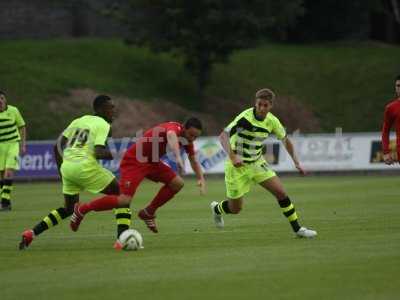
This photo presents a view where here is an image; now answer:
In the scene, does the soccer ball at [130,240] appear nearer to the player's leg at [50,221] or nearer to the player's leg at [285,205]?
the player's leg at [50,221]

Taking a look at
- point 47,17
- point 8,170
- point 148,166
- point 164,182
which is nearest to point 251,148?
point 164,182

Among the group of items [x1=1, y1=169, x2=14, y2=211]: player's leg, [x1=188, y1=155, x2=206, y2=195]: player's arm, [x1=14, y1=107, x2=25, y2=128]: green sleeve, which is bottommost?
[x1=1, y1=169, x2=14, y2=211]: player's leg

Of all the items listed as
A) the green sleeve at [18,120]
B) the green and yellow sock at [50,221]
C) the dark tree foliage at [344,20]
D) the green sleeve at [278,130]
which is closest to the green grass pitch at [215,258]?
the green and yellow sock at [50,221]

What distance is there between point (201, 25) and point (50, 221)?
30.8m

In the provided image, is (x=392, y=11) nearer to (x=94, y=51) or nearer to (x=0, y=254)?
(x=94, y=51)

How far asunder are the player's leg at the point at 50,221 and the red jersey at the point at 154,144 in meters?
1.08

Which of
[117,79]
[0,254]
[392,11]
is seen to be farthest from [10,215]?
[392,11]

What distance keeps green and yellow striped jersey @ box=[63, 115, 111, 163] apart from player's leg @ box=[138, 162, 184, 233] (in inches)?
55.9

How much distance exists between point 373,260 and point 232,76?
3777cm

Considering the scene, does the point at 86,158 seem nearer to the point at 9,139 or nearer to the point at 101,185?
the point at 101,185

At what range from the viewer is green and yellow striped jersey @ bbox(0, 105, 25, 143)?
22031mm

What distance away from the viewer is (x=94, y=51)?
155 ft

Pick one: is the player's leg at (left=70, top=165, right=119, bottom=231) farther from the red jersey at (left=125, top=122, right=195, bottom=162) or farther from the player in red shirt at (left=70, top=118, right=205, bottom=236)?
the red jersey at (left=125, top=122, right=195, bottom=162)

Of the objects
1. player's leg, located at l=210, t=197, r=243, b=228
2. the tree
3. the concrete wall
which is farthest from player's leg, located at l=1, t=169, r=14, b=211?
the concrete wall
